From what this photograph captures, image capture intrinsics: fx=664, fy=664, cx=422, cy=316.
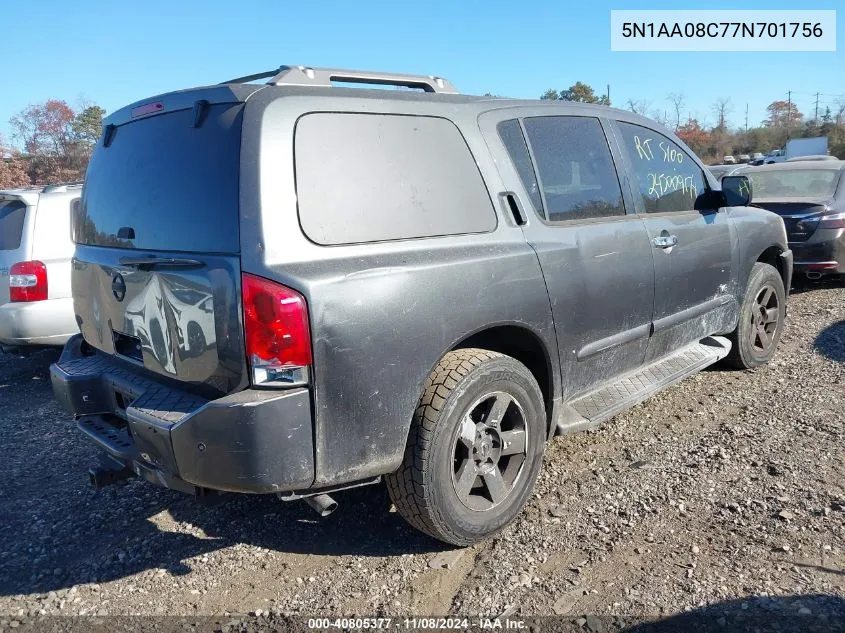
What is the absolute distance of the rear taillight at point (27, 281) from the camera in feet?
16.9

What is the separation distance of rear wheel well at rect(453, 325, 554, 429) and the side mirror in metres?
2.17

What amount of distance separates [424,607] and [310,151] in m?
1.78

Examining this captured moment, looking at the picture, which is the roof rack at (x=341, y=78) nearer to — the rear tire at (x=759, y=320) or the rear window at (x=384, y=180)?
the rear window at (x=384, y=180)

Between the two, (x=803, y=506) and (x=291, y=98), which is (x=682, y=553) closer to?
(x=803, y=506)

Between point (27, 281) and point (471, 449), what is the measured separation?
4119 millimetres

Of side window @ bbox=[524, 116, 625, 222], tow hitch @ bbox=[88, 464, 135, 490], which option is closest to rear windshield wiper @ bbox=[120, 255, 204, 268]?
tow hitch @ bbox=[88, 464, 135, 490]

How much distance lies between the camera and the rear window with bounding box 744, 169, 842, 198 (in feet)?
25.9

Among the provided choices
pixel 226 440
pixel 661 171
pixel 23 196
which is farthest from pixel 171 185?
pixel 23 196

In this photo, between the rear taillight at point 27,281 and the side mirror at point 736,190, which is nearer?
the side mirror at point 736,190

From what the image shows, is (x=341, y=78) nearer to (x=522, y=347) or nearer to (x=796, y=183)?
(x=522, y=347)

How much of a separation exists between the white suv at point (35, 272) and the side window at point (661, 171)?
424cm

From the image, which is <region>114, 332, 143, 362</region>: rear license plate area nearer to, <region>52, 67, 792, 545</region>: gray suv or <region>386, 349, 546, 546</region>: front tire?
<region>52, 67, 792, 545</region>: gray suv

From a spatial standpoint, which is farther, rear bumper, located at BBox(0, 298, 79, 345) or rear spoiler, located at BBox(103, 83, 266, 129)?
rear bumper, located at BBox(0, 298, 79, 345)

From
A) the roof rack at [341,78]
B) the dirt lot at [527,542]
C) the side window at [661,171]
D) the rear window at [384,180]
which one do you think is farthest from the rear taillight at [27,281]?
the side window at [661,171]
